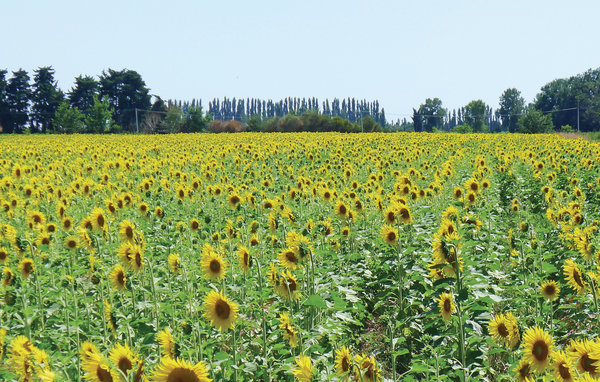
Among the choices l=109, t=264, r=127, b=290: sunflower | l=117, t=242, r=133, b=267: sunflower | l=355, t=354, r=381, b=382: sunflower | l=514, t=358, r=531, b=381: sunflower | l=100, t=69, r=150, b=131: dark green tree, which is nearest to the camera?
l=355, t=354, r=381, b=382: sunflower

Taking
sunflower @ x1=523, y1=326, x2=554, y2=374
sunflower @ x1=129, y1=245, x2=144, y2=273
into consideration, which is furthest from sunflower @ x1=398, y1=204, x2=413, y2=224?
sunflower @ x1=523, y1=326, x2=554, y2=374

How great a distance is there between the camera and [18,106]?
7319 cm

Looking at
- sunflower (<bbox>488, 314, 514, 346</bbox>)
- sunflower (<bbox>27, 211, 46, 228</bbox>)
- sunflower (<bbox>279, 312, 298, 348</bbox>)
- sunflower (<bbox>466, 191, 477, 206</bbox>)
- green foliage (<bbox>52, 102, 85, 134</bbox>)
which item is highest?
green foliage (<bbox>52, 102, 85, 134</bbox>)

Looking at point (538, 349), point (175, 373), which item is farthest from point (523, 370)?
point (175, 373)

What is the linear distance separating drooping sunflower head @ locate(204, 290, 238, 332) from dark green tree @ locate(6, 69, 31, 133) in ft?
261

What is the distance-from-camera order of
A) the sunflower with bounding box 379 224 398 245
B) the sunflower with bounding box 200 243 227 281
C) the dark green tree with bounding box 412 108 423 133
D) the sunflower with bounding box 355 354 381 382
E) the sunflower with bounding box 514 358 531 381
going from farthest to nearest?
the dark green tree with bounding box 412 108 423 133, the sunflower with bounding box 379 224 398 245, the sunflower with bounding box 200 243 227 281, the sunflower with bounding box 514 358 531 381, the sunflower with bounding box 355 354 381 382

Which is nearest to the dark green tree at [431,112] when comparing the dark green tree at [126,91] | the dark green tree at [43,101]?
the dark green tree at [126,91]

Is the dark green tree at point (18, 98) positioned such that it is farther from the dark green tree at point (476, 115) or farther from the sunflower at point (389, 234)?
the dark green tree at point (476, 115)

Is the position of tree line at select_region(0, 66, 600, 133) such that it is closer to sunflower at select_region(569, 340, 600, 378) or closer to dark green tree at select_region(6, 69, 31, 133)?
dark green tree at select_region(6, 69, 31, 133)

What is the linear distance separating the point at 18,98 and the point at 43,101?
325 cm

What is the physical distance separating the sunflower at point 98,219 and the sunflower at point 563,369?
13.5 ft

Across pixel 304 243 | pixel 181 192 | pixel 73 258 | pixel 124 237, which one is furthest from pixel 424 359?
pixel 181 192

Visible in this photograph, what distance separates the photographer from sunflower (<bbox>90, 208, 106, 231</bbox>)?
16.0ft

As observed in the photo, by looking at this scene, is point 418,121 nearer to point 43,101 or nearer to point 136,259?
point 43,101
